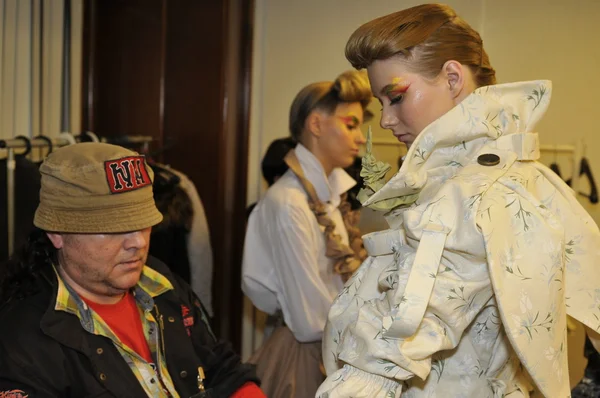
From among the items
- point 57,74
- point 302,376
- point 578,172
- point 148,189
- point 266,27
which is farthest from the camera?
point 266,27

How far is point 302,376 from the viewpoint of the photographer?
6.25 feet

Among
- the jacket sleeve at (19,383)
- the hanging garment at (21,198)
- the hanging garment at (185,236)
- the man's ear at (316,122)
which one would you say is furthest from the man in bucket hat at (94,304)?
the man's ear at (316,122)

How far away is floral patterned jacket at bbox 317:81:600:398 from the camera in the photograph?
91cm

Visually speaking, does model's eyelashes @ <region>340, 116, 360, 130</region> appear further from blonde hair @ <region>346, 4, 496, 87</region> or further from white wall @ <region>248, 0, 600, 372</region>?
blonde hair @ <region>346, 4, 496, 87</region>

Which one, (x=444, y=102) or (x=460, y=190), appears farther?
(x=444, y=102)

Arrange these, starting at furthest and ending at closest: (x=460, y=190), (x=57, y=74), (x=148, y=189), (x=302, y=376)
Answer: (x=57, y=74) → (x=302, y=376) → (x=148, y=189) → (x=460, y=190)

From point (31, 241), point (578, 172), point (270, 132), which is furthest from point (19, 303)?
point (578, 172)

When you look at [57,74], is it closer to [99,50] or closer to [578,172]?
[99,50]

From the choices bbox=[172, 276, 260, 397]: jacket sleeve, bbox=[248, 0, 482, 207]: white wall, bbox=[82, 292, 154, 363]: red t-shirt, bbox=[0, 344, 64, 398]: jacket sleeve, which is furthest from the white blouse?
bbox=[0, 344, 64, 398]: jacket sleeve

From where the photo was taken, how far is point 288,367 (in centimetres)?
193

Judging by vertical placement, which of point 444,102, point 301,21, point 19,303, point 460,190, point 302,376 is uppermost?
point 301,21

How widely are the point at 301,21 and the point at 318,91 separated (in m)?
0.21

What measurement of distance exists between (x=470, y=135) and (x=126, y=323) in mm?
799

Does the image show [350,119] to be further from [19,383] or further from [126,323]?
[19,383]
